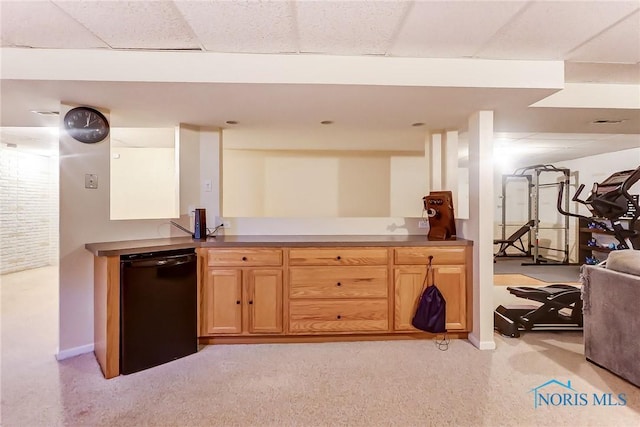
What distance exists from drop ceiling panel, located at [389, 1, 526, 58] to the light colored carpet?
2.26 m

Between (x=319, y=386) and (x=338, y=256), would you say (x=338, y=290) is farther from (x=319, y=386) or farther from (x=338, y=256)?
(x=319, y=386)

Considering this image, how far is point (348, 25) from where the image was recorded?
1951 mm

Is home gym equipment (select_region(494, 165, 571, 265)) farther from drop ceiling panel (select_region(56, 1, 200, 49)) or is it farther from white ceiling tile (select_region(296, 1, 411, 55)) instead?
drop ceiling panel (select_region(56, 1, 200, 49))

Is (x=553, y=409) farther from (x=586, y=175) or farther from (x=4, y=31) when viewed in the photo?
(x=586, y=175)

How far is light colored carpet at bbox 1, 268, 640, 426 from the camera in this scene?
1.88 metres

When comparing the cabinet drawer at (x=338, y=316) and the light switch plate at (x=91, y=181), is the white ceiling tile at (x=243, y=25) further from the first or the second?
the cabinet drawer at (x=338, y=316)

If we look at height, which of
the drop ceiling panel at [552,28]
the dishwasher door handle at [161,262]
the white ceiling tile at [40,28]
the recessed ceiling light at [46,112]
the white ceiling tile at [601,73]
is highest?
the white ceiling tile at [601,73]

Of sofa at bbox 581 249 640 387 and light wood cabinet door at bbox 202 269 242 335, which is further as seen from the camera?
light wood cabinet door at bbox 202 269 242 335

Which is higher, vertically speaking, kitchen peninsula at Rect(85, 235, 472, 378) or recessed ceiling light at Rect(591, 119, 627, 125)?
recessed ceiling light at Rect(591, 119, 627, 125)

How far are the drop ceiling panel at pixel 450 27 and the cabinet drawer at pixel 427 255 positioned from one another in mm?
1558

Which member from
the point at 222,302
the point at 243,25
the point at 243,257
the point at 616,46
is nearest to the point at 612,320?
the point at 616,46

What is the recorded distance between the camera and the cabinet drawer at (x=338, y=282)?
288 centimetres

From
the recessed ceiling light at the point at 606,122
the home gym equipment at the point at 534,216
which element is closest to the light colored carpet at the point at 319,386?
the recessed ceiling light at the point at 606,122

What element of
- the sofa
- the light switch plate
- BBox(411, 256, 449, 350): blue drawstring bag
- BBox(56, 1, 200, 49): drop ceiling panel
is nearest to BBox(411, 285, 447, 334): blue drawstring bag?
BBox(411, 256, 449, 350): blue drawstring bag
